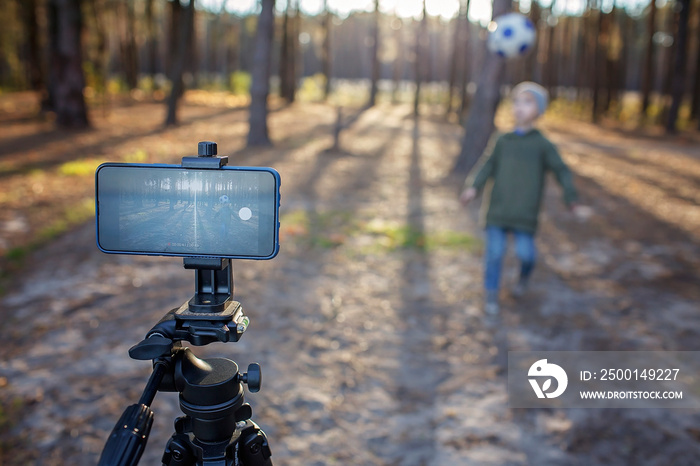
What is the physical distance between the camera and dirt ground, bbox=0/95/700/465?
3.23 m

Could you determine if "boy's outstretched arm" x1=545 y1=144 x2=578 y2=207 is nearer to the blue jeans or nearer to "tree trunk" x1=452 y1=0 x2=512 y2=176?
the blue jeans

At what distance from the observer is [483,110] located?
1101 cm

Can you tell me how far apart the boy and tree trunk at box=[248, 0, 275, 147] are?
9529 millimetres

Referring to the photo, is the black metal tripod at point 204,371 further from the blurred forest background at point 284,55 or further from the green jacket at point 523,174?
the blurred forest background at point 284,55

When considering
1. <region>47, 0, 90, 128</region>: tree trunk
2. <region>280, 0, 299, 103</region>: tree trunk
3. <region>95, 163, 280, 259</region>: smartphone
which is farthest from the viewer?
<region>280, 0, 299, 103</region>: tree trunk

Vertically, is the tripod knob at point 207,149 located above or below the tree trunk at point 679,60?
below

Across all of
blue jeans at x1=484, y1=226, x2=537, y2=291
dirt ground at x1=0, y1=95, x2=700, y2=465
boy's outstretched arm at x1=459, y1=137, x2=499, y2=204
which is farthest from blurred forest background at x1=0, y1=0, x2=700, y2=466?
boy's outstretched arm at x1=459, y1=137, x2=499, y2=204

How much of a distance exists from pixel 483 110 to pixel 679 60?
13.4 meters

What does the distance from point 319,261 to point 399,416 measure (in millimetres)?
3075

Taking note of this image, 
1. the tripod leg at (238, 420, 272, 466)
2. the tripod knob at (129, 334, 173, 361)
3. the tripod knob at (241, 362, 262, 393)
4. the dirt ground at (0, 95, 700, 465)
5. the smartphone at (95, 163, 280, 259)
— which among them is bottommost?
the dirt ground at (0, 95, 700, 465)

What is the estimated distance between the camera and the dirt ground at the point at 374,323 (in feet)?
10.6

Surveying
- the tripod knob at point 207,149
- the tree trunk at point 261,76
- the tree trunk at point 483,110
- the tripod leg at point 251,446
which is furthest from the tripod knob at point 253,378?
the tree trunk at point 261,76

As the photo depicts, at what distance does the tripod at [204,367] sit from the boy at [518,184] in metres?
3.72

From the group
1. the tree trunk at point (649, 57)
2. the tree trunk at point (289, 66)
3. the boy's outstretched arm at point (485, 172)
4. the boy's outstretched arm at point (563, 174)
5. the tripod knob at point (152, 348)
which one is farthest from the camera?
the tree trunk at point (289, 66)
